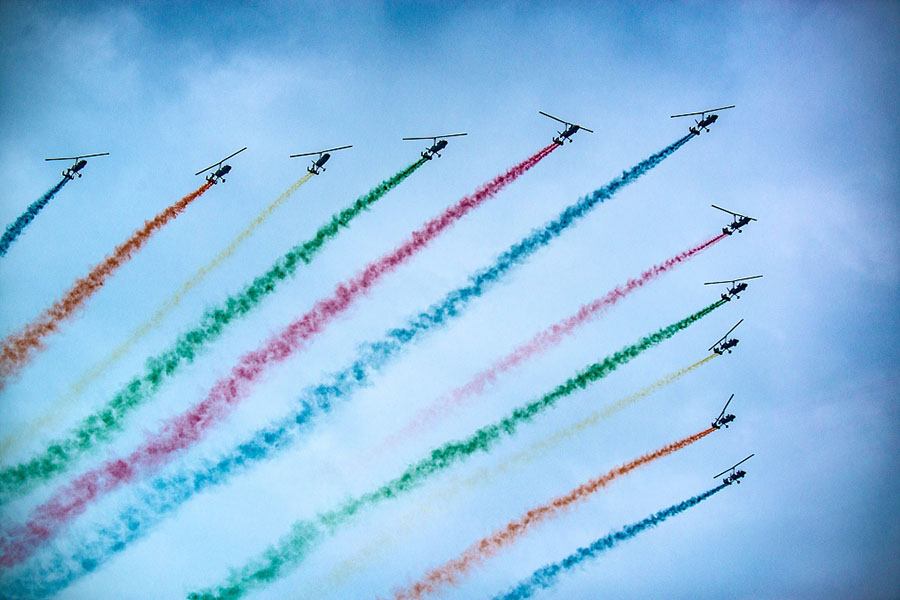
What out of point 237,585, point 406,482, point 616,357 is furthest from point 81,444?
point 616,357

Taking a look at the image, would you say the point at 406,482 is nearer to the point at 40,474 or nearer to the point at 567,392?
the point at 567,392

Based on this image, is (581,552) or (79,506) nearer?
(79,506)

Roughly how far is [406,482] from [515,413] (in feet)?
34.3

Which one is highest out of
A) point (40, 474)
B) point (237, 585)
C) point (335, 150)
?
point (335, 150)

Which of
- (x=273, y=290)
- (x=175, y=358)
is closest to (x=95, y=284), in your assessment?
(x=175, y=358)

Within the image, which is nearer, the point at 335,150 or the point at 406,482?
the point at 335,150

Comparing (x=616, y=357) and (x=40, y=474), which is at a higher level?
(x=40, y=474)

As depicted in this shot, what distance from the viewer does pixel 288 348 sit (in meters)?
60.7

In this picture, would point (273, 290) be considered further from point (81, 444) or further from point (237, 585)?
point (237, 585)

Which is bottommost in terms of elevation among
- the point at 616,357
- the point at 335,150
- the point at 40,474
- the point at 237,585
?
the point at 237,585

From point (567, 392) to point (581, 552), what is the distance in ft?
48.9

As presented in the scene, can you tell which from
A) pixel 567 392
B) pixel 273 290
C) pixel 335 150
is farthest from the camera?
pixel 567 392

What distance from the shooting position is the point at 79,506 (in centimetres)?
5819

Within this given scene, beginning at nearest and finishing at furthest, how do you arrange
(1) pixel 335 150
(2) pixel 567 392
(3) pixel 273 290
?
(1) pixel 335 150
(3) pixel 273 290
(2) pixel 567 392
